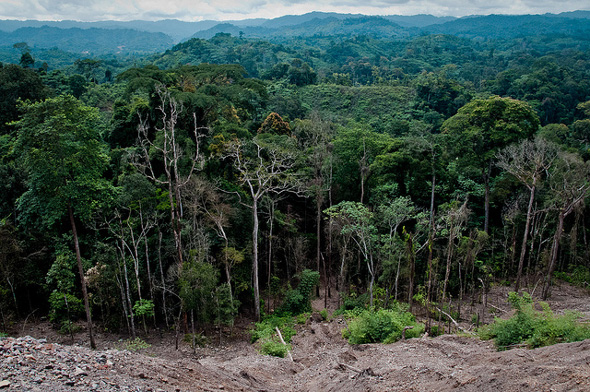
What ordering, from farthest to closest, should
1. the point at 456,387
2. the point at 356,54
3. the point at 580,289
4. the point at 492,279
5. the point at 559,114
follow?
the point at 356,54, the point at 559,114, the point at 492,279, the point at 580,289, the point at 456,387

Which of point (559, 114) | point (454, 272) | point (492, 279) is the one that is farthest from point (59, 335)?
point (559, 114)

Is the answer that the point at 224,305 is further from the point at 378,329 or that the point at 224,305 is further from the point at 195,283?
the point at 378,329

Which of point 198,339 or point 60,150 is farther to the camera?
point 198,339

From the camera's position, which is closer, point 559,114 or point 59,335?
point 59,335

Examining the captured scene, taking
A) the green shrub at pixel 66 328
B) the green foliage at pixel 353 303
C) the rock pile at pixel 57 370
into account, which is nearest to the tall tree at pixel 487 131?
the green foliage at pixel 353 303

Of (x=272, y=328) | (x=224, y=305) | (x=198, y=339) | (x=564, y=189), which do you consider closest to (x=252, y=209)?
(x=224, y=305)

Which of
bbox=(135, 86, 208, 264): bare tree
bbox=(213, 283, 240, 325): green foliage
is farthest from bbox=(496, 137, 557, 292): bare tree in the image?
bbox=(135, 86, 208, 264): bare tree

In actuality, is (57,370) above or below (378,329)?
above

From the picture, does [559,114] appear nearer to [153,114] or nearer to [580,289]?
[580,289]
